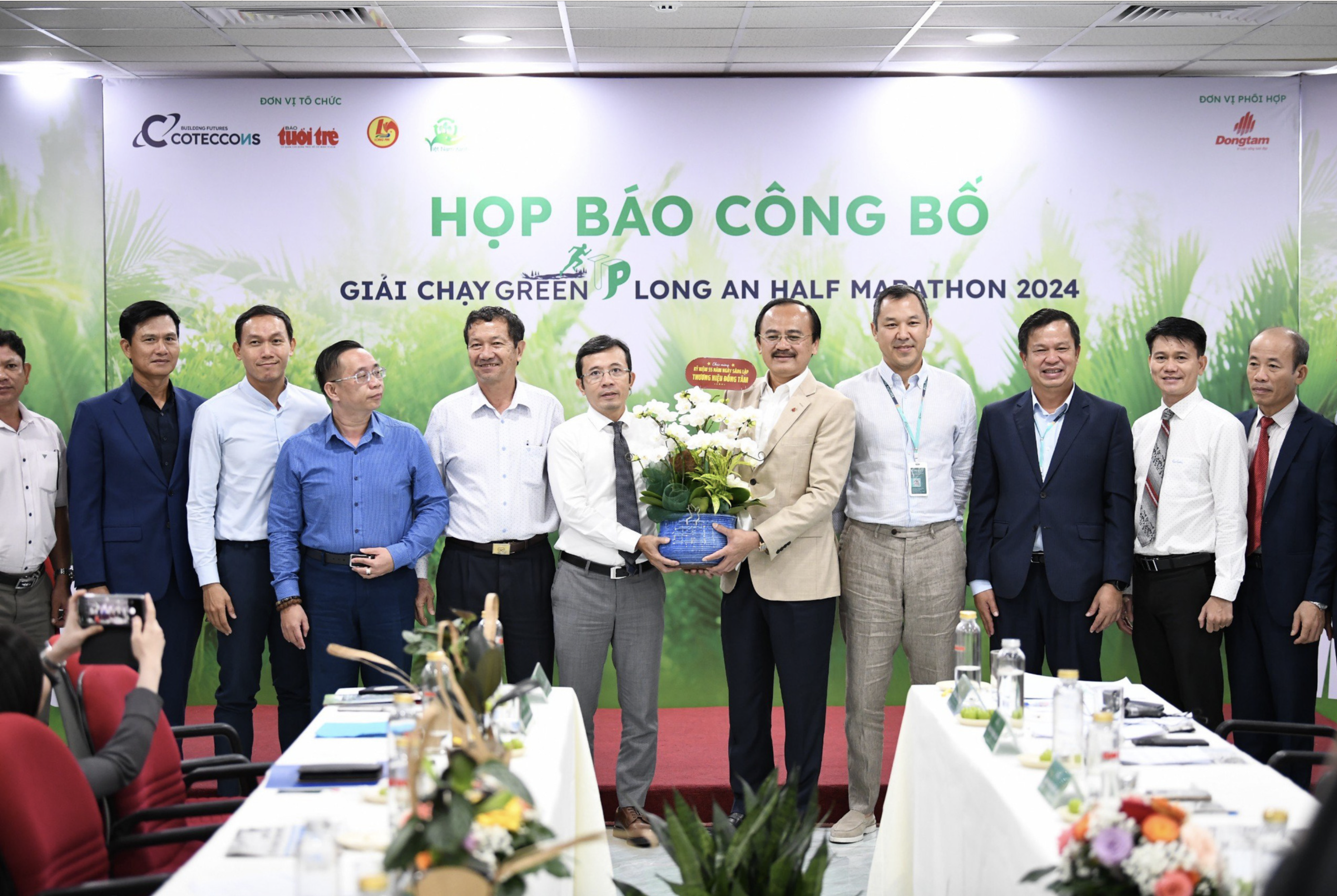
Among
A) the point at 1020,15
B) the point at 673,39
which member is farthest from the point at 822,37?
the point at 1020,15

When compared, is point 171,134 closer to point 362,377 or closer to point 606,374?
point 362,377

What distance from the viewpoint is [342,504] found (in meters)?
4.42

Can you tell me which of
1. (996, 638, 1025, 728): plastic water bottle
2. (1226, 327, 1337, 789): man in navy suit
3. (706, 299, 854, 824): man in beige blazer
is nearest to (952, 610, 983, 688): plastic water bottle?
(996, 638, 1025, 728): plastic water bottle

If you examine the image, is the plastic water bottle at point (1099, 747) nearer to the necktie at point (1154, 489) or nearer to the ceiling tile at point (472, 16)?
the necktie at point (1154, 489)

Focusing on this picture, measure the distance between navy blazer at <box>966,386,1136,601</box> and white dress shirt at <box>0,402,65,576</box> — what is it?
378 centimetres

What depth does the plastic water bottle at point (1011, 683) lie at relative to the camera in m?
3.14

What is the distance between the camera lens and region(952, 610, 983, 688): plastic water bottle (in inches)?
132

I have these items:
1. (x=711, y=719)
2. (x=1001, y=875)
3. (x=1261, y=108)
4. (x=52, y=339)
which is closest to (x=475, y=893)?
(x=1001, y=875)

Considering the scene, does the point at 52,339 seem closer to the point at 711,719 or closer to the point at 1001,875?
the point at 711,719

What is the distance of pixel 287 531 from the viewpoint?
14.6 ft

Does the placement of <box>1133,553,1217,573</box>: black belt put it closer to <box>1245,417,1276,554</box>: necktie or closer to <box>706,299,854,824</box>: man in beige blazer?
<box>1245,417,1276,554</box>: necktie

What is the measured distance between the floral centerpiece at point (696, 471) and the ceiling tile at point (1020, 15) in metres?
2.37

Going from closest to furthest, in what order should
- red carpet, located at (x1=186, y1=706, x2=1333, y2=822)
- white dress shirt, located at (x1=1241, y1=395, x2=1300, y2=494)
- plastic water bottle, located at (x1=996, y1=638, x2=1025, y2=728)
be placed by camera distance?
plastic water bottle, located at (x1=996, y1=638, x2=1025, y2=728)
white dress shirt, located at (x1=1241, y1=395, x2=1300, y2=494)
red carpet, located at (x1=186, y1=706, x2=1333, y2=822)

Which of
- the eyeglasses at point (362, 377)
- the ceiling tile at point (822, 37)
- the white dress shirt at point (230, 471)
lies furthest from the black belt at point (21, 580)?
the ceiling tile at point (822, 37)
